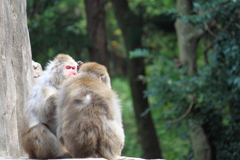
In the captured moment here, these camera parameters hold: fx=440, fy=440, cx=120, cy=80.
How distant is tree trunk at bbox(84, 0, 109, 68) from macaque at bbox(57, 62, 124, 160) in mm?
6907

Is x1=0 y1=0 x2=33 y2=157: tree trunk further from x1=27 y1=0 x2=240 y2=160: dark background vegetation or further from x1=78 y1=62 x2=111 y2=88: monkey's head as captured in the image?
x1=27 y1=0 x2=240 y2=160: dark background vegetation

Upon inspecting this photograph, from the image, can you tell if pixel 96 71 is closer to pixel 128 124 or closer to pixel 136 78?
pixel 136 78

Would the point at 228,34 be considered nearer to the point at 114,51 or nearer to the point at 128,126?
the point at 128,126

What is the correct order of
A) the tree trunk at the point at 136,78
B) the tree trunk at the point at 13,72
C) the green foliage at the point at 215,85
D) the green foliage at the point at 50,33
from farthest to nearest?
the tree trunk at the point at 136,78
the green foliage at the point at 50,33
the green foliage at the point at 215,85
the tree trunk at the point at 13,72

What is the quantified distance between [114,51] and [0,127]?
55.3 ft

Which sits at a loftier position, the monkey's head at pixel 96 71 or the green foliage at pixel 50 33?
the green foliage at pixel 50 33

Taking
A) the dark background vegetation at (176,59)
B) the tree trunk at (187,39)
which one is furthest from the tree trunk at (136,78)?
the tree trunk at (187,39)

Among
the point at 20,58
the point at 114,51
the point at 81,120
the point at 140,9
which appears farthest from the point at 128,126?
the point at 81,120

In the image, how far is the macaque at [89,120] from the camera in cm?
523

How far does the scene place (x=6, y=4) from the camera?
6.25 m

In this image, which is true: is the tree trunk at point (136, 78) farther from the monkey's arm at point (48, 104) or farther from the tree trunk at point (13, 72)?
the monkey's arm at point (48, 104)

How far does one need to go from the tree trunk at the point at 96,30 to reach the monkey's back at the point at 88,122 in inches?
276

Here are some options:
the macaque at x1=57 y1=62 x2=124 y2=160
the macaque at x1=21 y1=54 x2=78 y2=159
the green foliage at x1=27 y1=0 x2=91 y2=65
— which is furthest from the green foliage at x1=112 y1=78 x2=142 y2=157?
the macaque at x1=57 y1=62 x2=124 y2=160

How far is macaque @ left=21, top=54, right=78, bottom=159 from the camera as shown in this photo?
5727 mm
